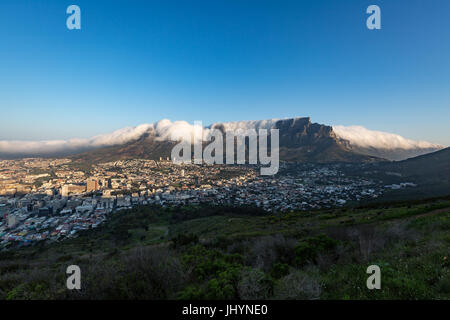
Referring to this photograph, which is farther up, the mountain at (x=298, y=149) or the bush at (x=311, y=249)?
the mountain at (x=298, y=149)

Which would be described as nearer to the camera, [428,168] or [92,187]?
[92,187]

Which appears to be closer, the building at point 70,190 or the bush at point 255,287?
the bush at point 255,287

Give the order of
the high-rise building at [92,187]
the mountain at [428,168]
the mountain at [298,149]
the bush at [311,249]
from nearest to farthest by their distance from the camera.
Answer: the bush at [311,249], the mountain at [428,168], the high-rise building at [92,187], the mountain at [298,149]

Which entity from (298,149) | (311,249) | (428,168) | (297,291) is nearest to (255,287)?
(297,291)

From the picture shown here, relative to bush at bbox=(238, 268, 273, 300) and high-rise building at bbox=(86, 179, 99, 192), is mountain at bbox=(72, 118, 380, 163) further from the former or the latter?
A: bush at bbox=(238, 268, 273, 300)

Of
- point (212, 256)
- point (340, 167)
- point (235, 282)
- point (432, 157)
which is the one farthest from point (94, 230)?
point (432, 157)

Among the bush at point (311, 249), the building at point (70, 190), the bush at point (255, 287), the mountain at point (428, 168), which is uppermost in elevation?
the bush at point (255, 287)

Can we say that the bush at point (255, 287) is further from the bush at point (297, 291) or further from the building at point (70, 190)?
the building at point (70, 190)

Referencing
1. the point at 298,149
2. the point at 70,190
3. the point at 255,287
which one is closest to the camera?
the point at 255,287

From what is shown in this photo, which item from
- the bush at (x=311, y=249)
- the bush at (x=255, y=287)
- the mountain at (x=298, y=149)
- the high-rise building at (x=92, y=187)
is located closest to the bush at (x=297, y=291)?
the bush at (x=255, y=287)

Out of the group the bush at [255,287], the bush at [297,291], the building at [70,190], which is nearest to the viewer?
the bush at [297,291]

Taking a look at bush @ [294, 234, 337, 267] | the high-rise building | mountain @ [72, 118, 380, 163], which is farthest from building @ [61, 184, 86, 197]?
mountain @ [72, 118, 380, 163]

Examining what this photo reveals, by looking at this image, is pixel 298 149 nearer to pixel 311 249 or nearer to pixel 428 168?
pixel 428 168

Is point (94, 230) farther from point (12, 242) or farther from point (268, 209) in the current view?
point (268, 209)
